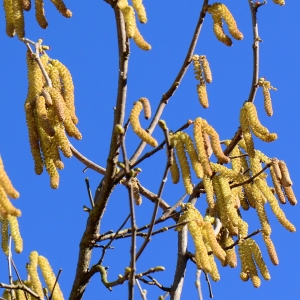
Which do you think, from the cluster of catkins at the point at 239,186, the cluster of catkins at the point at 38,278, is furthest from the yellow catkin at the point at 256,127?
the cluster of catkins at the point at 38,278

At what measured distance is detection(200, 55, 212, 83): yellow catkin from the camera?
182 inches

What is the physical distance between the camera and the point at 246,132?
423 cm

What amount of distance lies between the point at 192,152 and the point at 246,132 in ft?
1.61

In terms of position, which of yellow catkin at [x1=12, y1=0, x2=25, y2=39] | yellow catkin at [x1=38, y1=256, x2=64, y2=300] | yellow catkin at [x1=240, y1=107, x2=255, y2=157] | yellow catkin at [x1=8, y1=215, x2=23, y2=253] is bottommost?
yellow catkin at [x1=38, y1=256, x2=64, y2=300]

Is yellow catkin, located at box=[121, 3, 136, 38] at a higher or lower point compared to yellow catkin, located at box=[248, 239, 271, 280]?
higher

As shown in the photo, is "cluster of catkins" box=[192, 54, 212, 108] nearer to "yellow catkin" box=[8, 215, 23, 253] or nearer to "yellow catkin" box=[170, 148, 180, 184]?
"yellow catkin" box=[170, 148, 180, 184]

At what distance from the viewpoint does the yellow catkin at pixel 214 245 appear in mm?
3558

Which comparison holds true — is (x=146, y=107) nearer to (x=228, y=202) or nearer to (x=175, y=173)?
(x=175, y=173)

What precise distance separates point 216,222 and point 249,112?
0.71m

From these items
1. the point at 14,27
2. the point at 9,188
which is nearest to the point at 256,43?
the point at 14,27

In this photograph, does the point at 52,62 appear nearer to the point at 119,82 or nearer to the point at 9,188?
the point at 119,82

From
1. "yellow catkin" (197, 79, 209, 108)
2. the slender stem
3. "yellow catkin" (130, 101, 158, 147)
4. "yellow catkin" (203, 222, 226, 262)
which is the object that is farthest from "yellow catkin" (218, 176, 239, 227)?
"yellow catkin" (130, 101, 158, 147)

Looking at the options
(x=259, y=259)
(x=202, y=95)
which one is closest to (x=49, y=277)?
(x=259, y=259)

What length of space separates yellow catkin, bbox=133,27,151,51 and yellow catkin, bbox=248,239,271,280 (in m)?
1.38
